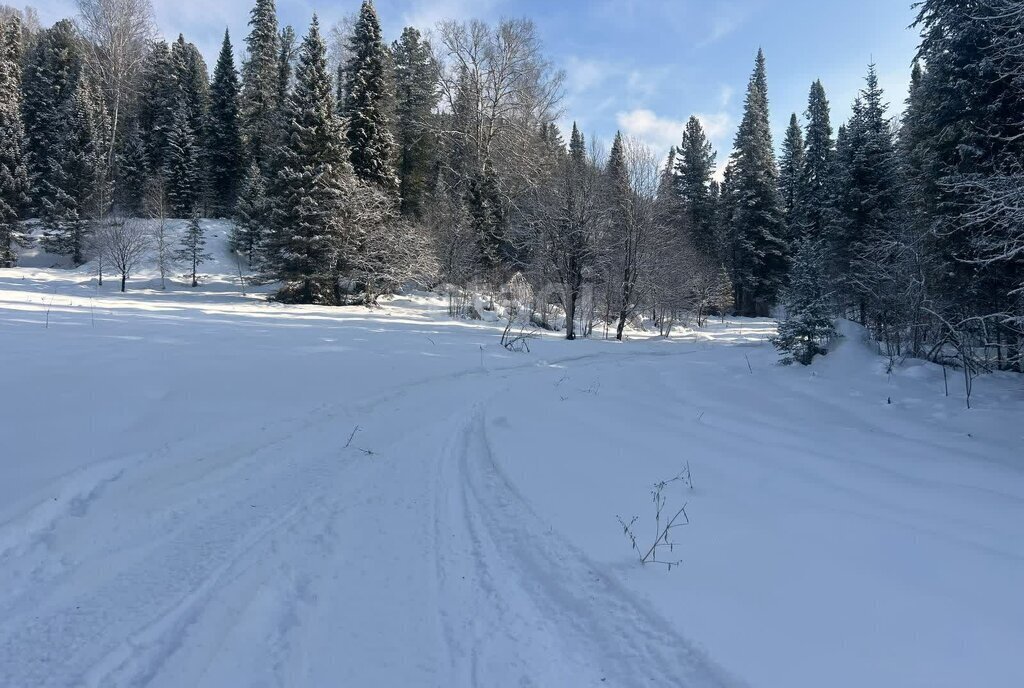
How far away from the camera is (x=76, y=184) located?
115 feet

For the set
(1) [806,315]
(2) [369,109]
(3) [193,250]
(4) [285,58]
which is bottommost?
(1) [806,315]

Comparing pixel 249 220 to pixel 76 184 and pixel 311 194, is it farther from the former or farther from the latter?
pixel 311 194

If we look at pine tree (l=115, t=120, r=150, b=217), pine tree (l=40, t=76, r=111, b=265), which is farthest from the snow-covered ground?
pine tree (l=115, t=120, r=150, b=217)

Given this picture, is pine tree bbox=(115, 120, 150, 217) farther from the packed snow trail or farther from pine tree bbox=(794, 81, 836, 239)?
pine tree bbox=(794, 81, 836, 239)

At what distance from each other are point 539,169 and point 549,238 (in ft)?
42.1

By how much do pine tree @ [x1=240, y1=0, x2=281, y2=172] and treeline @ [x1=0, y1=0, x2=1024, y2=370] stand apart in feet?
0.78

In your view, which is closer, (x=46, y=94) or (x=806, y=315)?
(x=806, y=315)

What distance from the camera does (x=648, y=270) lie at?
83.5 ft

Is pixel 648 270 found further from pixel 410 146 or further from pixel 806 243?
pixel 410 146

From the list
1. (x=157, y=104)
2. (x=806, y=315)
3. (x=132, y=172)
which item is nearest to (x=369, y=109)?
(x=132, y=172)

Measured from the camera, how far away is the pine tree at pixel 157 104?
142 ft

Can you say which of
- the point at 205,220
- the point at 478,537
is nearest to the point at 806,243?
the point at 478,537

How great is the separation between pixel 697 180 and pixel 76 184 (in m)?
51.0

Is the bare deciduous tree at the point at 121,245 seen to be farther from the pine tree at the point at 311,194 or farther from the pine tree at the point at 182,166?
the pine tree at the point at 182,166
